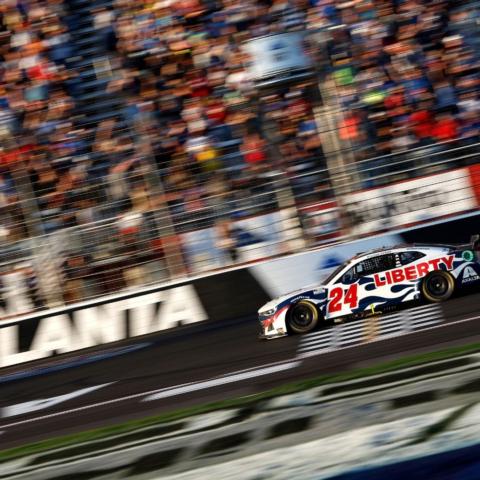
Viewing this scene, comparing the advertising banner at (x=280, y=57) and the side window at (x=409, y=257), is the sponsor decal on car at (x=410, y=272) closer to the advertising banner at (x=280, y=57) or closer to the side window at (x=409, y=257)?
the side window at (x=409, y=257)

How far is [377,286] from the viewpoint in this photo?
493 inches

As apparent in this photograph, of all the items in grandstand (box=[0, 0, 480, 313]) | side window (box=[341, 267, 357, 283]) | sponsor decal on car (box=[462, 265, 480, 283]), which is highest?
grandstand (box=[0, 0, 480, 313])

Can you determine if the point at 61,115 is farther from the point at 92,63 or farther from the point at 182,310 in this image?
the point at 182,310

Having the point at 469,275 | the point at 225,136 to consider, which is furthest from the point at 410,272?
the point at 225,136

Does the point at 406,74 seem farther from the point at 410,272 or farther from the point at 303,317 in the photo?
the point at 303,317

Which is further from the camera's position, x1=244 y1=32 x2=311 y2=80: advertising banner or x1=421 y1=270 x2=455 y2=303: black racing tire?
x1=244 y1=32 x2=311 y2=80: advertising banner

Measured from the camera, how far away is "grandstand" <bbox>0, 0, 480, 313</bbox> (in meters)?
14.0

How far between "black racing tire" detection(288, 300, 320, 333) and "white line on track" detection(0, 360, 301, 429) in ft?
6.47

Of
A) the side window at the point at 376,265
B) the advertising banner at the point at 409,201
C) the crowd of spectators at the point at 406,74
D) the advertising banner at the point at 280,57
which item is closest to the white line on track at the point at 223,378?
the side window at the point at 376,265

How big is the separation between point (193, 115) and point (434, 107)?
11.4 feet

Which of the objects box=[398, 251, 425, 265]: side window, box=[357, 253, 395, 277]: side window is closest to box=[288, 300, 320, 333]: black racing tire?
box=[357, 253, 395, 277]: side window

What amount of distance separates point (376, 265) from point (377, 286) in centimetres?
27

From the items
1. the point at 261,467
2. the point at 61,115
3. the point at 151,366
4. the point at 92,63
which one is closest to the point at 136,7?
the point at 92,63

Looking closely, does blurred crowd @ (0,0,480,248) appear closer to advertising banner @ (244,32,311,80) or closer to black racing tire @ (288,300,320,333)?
advertising banner @ (244,32,311,80)
